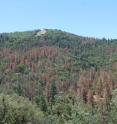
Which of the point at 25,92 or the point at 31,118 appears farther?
the point at 25,92

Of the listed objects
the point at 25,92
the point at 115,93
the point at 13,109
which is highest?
the point at 115,93

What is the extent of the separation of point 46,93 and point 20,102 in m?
122

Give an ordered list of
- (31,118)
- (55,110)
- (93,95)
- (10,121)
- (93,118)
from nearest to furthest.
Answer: (93,118)
(10,121)
(31,118)
(55,110)
(93,95)

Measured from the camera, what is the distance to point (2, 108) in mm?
61062

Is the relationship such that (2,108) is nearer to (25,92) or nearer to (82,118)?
(82,118)

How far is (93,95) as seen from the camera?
16975 cm

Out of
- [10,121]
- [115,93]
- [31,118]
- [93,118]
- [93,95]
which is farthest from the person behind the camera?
[93,95]

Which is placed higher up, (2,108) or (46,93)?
(2,108)

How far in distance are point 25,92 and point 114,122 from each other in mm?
172616

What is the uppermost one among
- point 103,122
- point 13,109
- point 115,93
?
point 115,93

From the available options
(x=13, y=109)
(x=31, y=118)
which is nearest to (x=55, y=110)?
(x=31, y=118)

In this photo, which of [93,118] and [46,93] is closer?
[93,118]

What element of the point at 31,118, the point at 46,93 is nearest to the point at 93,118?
the point at 31,118

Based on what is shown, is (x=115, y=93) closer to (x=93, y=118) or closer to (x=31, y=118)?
(x=93, y=118)
